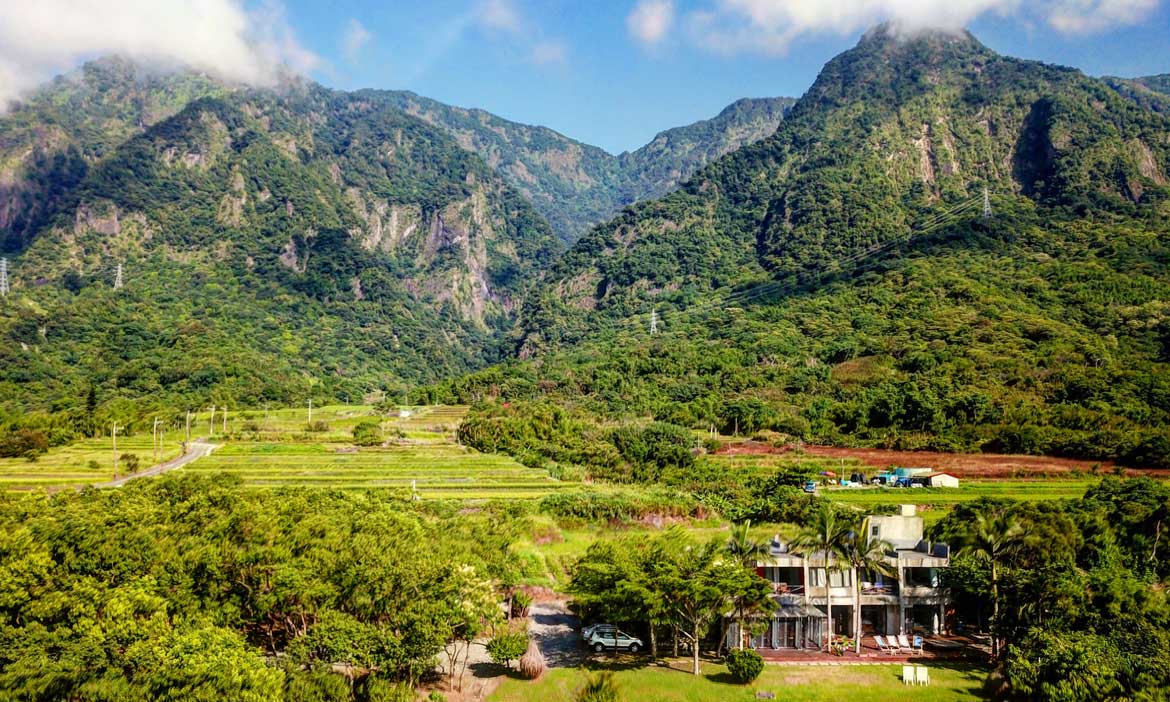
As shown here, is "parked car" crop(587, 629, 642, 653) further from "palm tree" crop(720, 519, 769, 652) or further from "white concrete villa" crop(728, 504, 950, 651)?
"white concrete villa" crop(728, 504, 950, 651)

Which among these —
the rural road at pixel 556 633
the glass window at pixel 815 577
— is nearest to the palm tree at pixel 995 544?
the glass window at pixel 815 577

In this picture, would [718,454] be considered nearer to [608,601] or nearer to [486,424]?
[486,424]

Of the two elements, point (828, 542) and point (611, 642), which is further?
point (611, 642)

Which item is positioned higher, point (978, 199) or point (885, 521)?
point (978, 199)

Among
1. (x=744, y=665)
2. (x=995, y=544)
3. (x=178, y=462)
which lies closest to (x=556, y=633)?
(x=744, y=665)

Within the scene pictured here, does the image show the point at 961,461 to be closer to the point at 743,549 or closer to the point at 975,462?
the point at 975,462

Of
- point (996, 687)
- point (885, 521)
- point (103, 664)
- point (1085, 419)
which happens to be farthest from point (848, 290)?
point (103, 664)

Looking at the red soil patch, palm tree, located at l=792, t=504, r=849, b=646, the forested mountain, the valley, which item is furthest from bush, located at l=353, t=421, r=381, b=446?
palm tree, located at l=792, t=504, r=849, b=646
